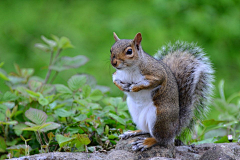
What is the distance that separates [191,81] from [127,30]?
103 inches

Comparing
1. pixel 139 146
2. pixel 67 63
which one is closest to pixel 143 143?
pixel 139 146

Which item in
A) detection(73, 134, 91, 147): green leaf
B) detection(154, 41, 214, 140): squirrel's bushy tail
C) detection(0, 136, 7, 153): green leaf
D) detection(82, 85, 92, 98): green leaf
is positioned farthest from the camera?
detection(82, 85, 92, 98): green leaf

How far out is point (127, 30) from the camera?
4551 millimetres

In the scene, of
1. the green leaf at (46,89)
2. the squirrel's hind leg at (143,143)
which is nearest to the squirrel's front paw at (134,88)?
the squirrel's hind leg at (143,143)

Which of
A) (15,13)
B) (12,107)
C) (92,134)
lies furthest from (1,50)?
(92,134)

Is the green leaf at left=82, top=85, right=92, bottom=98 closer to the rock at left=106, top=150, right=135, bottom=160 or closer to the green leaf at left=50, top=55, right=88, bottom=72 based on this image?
the green leaf at left=50, top=55, right=88, bottom=72

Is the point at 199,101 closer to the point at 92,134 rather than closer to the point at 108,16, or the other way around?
the point at 92,134

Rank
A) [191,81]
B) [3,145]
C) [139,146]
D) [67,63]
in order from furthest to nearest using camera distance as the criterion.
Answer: [67,63], [191,81], [3,145], [139,146]

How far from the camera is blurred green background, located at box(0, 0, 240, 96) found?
4.39 metres

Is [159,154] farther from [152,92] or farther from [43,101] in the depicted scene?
[43,101]

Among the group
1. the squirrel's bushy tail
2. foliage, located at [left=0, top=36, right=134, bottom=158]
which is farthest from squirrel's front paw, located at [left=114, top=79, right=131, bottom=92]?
the squirrel's bushy tail

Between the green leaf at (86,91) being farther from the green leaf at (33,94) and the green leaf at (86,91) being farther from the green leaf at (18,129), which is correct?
the green leaf at (18,129)

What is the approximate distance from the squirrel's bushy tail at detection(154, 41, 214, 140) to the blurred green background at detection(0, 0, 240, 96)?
1.93 metres

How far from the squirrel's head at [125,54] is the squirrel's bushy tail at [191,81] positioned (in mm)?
369
